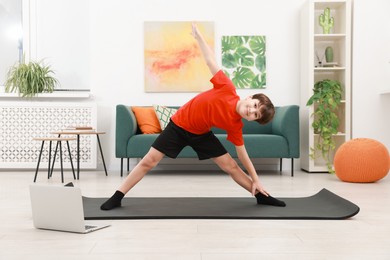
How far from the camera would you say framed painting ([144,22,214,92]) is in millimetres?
5148

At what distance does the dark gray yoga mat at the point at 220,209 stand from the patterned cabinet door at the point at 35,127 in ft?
7.03

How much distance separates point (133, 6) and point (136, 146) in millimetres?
1650

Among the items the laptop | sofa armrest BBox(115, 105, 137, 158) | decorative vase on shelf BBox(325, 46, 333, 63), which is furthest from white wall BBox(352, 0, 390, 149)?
the laptop

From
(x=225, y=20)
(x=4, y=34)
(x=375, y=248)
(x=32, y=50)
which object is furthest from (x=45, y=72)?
(x=375, y=248)

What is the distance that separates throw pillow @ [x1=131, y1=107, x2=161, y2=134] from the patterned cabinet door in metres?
0.50

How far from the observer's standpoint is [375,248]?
183 centimetres

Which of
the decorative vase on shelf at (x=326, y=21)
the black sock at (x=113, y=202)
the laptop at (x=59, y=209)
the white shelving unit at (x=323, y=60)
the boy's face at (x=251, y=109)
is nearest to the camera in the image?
the laptop at (x=59, y=209)

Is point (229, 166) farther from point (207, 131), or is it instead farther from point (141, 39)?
point (141, 39)

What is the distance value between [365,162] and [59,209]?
2717 mm

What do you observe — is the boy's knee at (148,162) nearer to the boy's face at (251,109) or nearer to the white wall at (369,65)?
the boy's face at (251,109)

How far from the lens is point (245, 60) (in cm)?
517

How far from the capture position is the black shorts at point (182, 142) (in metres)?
2.62

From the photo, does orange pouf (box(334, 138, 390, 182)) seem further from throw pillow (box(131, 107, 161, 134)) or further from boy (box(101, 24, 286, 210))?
throw pillow (box(131, 107, 161, 134))

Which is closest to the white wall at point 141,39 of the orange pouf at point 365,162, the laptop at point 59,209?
the orange pouf at point 365,162
